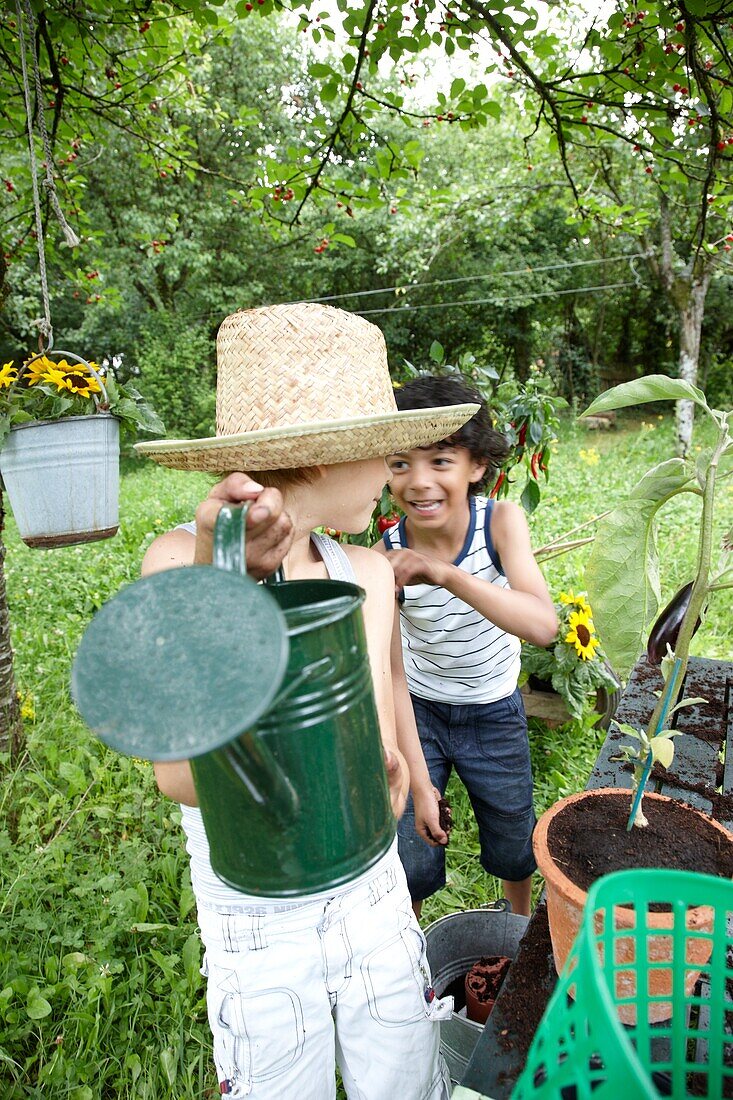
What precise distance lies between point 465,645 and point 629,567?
95cm

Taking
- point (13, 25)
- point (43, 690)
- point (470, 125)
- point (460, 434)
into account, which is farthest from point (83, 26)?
point (43, 690)

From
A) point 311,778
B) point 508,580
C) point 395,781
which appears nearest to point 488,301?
point 508,580

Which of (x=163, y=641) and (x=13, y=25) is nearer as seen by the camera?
(x=163, y=641)

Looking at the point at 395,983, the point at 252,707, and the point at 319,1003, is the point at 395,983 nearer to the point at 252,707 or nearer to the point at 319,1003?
the point at 319,1003

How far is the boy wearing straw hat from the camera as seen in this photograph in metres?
1.10

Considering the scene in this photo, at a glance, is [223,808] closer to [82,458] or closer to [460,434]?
[460,434]

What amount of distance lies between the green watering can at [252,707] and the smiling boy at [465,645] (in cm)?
99

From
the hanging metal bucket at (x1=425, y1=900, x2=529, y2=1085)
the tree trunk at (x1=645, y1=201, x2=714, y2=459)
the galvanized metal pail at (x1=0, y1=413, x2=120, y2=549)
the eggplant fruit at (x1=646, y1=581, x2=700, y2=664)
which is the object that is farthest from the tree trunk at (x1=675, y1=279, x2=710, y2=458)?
the galvanized metal pail at (x1=0, y1=413, x2=120, y2=549)

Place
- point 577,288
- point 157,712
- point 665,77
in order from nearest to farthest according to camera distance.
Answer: point 157,712 < point 665,77 < point 577,288

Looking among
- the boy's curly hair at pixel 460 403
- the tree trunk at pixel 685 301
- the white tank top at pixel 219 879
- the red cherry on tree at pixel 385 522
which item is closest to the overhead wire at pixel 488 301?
the tree trunk at pixel 685 301

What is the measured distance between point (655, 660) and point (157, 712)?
1357mm

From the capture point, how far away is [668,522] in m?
6.04

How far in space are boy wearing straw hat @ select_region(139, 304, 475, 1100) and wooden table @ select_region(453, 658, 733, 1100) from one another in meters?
0.28

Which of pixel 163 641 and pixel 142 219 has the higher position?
pixel 142 219
